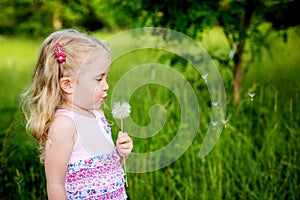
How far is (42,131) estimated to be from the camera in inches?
79.0

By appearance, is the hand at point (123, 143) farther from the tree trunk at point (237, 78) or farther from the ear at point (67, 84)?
the tree trunk at point (237, 78)

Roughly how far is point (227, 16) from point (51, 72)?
182cm

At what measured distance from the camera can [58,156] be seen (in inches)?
75.5

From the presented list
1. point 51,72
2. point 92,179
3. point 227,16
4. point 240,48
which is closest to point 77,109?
point 51,72

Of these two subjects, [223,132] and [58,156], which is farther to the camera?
[223,132]

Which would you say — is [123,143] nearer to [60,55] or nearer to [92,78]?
[92,78]

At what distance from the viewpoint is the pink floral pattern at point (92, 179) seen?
6.61ft

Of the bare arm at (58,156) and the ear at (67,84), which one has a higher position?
the ear at (67,84)

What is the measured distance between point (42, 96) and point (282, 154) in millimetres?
1781

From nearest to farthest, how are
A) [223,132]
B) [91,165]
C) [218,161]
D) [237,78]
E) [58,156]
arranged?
[58,156] → [91,165] → [218,161] → [223,132] → [237,78]

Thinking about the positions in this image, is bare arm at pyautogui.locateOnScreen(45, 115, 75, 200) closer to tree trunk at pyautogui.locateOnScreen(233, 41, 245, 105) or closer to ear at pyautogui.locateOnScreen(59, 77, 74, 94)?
ear at pyautogui.locateOnScreen(59, 77, 74, 94)

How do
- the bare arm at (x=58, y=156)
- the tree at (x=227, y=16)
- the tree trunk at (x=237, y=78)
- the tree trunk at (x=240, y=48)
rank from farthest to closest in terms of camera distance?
the tree trunk at (x=237, y=78)
the tree trunk at (x=240, y=48)
the tree at (x=227, y=16)
the bare arm at (x=58, y=156)

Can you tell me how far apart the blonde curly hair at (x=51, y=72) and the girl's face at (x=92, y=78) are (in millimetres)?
31

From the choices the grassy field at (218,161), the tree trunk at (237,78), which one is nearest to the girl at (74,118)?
the grassy field at (218,161)
